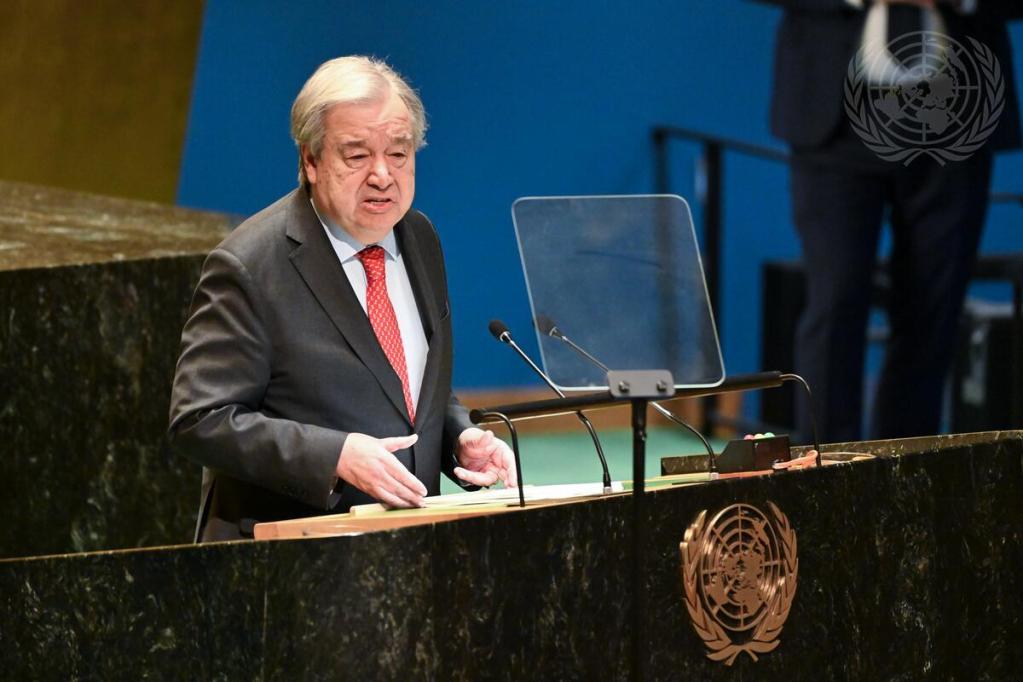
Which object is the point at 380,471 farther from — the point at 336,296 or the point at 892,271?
the point at 892,271

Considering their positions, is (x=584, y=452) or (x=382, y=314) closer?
(x=382, y=314)

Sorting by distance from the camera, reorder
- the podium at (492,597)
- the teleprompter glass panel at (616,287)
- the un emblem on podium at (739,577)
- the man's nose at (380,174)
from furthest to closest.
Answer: the teleprompter glass panel at (616,287), the man's nose at (380,174), the un emblem on podium at (739,577), the podium at (492,597)

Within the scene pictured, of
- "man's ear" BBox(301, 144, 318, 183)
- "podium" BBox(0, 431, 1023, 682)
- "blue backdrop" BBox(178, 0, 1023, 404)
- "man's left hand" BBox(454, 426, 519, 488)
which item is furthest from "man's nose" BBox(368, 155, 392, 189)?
"blue backdrop" BBox(178, 0, 1023, 404)

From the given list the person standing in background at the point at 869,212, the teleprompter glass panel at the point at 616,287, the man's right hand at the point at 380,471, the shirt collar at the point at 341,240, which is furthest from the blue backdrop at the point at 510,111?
the man's right hand at the point at 380,471

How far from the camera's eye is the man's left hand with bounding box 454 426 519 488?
2992 millimetres

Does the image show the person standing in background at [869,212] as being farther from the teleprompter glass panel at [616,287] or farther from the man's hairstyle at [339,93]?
the man's hairstyle at [339,93]

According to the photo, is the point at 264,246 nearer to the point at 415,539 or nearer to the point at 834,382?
the point at 415,539

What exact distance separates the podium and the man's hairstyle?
33.3 inches

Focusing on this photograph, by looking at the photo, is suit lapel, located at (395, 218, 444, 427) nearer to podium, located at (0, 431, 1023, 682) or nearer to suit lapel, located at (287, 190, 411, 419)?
suit lapel, located at (287, 190, 411, 419)

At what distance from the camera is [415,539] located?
2.32 m

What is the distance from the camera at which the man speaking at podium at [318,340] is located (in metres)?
2.84

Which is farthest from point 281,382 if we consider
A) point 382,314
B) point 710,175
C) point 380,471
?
point 710,175

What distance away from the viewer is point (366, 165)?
9.61 feet

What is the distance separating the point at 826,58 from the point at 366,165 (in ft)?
8.17
